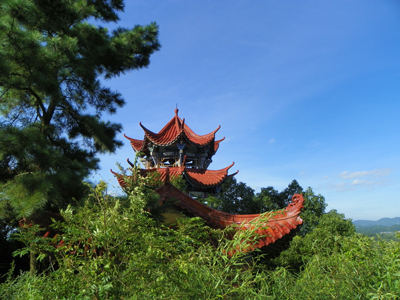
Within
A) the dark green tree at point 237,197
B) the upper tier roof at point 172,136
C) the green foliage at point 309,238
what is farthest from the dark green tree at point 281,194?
the upper tier roof at point 172,136

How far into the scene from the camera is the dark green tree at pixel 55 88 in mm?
3113

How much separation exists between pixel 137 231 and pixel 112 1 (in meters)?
5.56

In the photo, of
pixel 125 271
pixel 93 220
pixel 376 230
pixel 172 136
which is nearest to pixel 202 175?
pixel 172 136

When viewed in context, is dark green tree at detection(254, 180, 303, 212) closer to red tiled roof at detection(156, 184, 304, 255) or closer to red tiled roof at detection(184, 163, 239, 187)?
red tiled roof at detection(184, 163, 239, 187)

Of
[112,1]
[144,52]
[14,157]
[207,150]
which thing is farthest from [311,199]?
[14,157]

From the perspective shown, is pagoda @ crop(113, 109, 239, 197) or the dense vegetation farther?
pagoda @ crop(113, 109, 239, 197)

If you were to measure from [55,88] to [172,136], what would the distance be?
7301 mm

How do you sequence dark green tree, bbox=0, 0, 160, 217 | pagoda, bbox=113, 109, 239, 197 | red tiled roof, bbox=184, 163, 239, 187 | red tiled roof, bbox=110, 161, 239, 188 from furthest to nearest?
pagoda, bbox=113, 109, 239, 197 → red tiled roof, bbox=184, 163, 239, 187 → red tiled roof, bbox=110, 161, 239, 188 → dark green tree, bbox=0, 0, 160, 217

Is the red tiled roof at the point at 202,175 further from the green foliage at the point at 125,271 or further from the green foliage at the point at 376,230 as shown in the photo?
the green foliage at the point at 125,271

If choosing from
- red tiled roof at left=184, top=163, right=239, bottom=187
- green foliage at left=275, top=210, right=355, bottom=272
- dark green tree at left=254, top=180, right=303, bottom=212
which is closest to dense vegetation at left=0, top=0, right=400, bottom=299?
green foliage at left=275, top=210, right=355, bottom=272

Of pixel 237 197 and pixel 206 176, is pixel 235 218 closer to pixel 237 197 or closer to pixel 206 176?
pixel 206 176

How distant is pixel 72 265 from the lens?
55.9 inches

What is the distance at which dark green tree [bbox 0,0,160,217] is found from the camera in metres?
3.11

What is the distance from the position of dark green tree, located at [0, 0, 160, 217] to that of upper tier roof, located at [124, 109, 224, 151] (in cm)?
439
